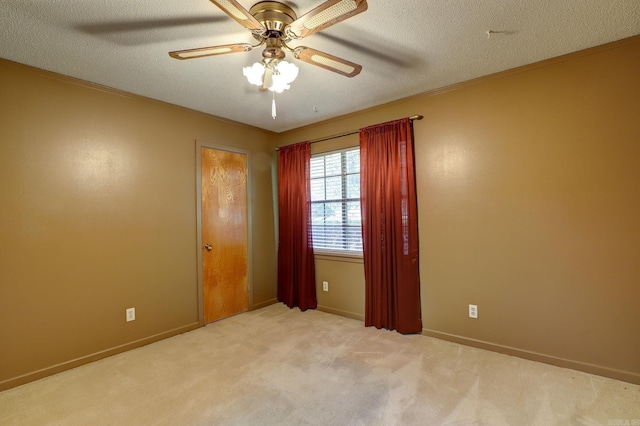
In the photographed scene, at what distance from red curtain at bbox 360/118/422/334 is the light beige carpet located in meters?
0.37

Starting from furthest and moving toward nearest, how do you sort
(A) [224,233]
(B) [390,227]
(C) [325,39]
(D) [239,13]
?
1. (A) [224,233]
2. (B) [390,227]
3. (C) [325,39]
4. (D) [239,13]

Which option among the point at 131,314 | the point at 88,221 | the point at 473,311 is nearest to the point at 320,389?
the point at 473,311

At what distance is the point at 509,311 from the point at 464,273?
18.6 inches

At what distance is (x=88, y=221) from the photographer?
2680 millimetres

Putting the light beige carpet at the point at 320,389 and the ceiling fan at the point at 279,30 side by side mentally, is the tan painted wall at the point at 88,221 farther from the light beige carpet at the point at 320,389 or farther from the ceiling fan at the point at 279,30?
the ceiling fan at the point at 279,30

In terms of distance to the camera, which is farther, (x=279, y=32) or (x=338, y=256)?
(x=338, y=256)

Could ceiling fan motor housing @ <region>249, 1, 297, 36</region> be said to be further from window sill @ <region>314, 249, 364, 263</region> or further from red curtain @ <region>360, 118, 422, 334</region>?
window sill @ <region>314, 249, 364, 263</region>

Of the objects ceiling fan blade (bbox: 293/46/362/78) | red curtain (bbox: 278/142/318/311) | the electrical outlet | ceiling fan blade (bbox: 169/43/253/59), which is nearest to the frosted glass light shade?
ceiling fan blade (bbox: 169/43/253/59)

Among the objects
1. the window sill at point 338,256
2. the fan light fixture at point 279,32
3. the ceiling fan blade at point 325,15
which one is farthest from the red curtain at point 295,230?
the ceiling fan blade at point 325,15

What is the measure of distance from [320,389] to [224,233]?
2.26 meters

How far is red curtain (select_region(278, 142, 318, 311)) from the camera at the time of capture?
13.1 ft

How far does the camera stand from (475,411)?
74.1 inches

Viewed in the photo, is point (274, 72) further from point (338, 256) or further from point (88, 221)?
point (338, 256)

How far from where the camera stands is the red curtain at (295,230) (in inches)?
157
